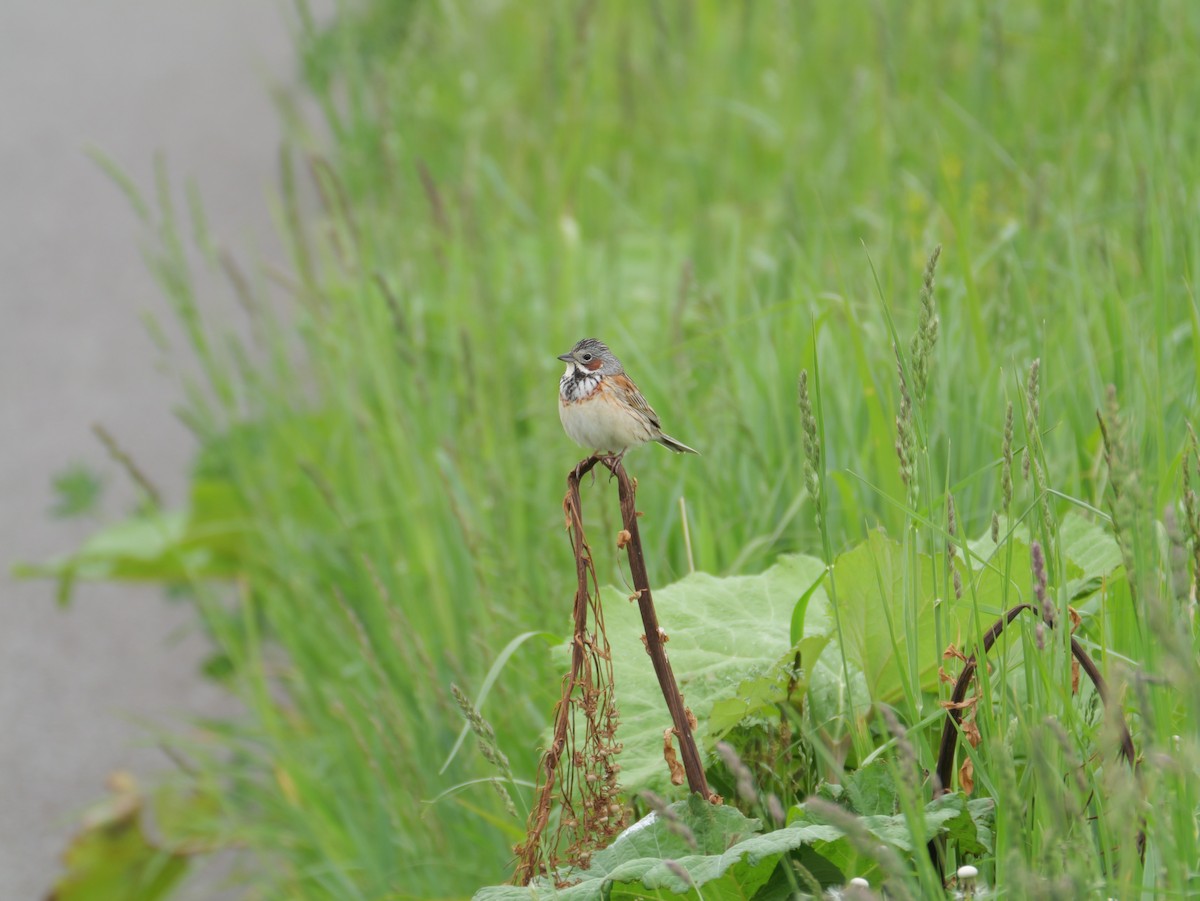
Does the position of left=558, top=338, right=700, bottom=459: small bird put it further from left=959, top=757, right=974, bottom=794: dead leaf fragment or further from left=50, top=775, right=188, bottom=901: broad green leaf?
left=50, top=775, right=188, bottom=901: broad green leaf

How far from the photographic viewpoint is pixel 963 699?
1680mm

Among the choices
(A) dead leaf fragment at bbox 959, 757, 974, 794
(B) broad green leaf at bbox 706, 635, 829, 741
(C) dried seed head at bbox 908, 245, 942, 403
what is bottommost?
(A) dead leaf fragment at bbox 959, 757, 974, 794

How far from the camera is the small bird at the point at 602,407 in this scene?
5.65ft

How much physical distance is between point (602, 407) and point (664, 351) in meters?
1.34

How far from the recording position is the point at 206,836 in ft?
12.3

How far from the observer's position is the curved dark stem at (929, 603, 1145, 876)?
1.48 metres

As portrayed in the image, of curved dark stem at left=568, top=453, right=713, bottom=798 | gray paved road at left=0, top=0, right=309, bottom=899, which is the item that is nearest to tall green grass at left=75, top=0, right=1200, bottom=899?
curved dark stem at left=568, top=453, right=713, bottom=798

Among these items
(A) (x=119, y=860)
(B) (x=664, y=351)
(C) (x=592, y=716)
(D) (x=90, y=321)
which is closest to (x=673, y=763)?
(C) (x=592, y=716)

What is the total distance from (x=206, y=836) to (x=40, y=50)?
6.80m

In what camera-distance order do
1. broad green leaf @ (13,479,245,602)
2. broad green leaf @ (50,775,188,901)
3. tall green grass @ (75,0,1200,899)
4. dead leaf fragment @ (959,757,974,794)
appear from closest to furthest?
1. dead leaf fragment @ (959,757,974,794)
2. tall green grass @ (75,0,1200,899)
3. broad green leaf @ (50,775,188,901)
4. broad green leaf @ (13,479,245,602)

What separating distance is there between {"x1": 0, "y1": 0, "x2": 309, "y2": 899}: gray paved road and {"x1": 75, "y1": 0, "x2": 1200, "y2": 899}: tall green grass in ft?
1.99

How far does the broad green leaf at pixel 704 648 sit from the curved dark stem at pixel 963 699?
212 millimetres

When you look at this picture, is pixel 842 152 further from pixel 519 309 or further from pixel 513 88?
pixel 513 88

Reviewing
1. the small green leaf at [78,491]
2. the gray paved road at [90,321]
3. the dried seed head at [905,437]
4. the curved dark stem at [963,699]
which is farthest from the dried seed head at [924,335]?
the small green leaf at [78,491]
